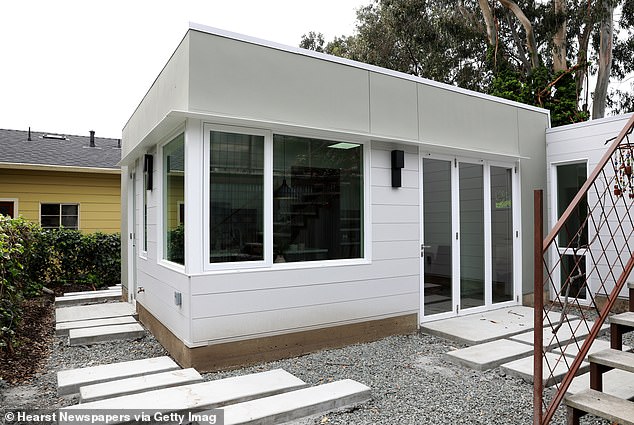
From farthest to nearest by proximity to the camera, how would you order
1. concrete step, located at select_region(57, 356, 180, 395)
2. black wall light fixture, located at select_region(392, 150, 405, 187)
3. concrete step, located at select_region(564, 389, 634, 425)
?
black wall light fixture, located at select_region(392, 150, 405, 187)
concrete step, located at select_region(57, 356, 180, 395)
concrete step, located at select_region(564, 389, 634, 425)

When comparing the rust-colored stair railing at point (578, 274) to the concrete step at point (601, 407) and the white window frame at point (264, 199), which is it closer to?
the concrete step at point (601, 407)

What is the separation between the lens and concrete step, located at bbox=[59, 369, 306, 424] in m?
2.81

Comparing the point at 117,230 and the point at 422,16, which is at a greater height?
the point at 422,16

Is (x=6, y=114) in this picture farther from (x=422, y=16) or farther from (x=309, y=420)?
(x=309, y=420)

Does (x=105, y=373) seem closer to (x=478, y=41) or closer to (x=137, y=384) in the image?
(x=137, y=384)

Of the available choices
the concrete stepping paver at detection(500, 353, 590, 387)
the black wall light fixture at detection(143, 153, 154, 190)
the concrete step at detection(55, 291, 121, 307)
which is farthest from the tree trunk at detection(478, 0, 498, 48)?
the concrete step at detection(55, 291, 121, 307)

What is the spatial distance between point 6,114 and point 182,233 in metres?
20.7

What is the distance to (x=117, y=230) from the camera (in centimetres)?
1033

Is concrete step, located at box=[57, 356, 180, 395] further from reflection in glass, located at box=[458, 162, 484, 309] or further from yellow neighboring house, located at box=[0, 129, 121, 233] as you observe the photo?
yellow neighboring house, located at box=[0, 129, 121, 233]

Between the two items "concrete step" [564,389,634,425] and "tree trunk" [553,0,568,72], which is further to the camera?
"tree trunk" [553,0,568,72]

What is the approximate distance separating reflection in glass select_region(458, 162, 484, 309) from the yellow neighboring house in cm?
791

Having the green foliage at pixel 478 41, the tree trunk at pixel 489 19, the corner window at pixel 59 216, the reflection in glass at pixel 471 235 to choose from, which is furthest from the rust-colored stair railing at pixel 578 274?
the corner window at pixel 59 216

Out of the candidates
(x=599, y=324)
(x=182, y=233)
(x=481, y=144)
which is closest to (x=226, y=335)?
(x=182, y=233)

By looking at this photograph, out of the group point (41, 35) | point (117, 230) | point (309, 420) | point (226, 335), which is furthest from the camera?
point (41, 35)
